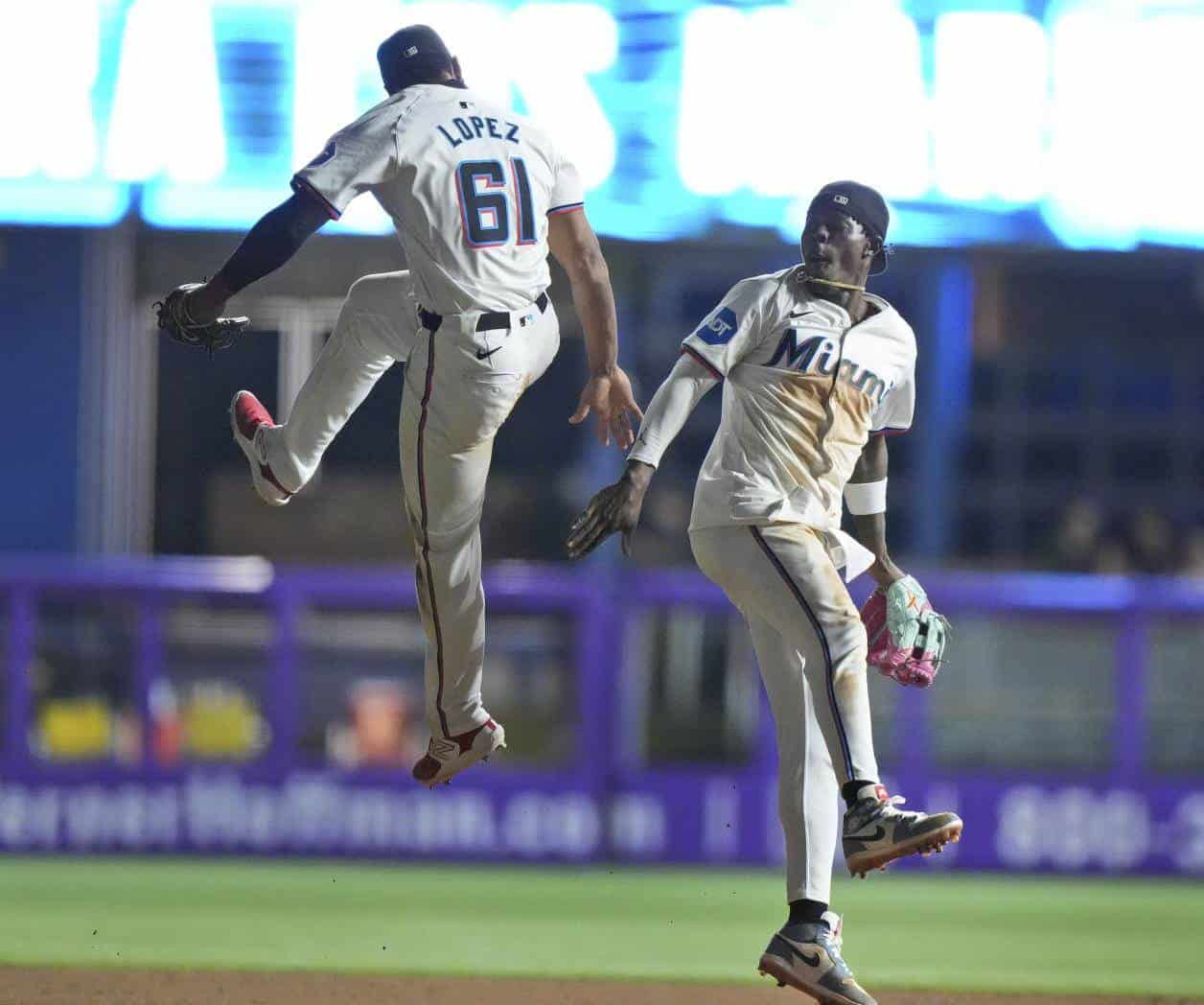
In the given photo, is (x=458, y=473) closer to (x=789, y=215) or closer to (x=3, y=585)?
(x=3, y=585)

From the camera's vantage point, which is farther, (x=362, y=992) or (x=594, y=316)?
(x=362, y=992)

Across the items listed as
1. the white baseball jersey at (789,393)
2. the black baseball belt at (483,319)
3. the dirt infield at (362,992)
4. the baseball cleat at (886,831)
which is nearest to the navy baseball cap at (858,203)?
the white baseball jersey at (789,393)

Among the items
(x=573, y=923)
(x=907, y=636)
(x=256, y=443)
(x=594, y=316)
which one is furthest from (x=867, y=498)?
(x=573, y=923)

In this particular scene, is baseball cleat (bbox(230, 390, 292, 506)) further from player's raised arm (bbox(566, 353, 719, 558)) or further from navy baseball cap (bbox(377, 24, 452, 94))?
navy baseball cap (bbox(377, 24, 452, 94))

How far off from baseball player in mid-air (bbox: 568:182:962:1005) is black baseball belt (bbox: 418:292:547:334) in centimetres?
44

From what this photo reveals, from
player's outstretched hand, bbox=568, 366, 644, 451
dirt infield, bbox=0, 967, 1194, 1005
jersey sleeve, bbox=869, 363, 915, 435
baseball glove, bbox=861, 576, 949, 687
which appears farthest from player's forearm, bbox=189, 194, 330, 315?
dirt infield, bbox=0, 967, 1194, 1005

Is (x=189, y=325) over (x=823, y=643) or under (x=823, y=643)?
over

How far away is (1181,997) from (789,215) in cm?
707

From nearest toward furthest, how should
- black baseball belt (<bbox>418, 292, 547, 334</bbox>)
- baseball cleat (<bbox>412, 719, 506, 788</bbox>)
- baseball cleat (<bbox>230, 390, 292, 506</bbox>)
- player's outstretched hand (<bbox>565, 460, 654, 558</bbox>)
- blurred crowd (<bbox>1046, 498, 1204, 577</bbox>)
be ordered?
1. player's outstretched hand (<bbox>565, 460, 654, 558</bbox>)
2. black baseball belt (<bbox>418, 292, 547, 334</bbox>)
3. baseball cleat (<bbox>230, 390, 292, 506</bbox>)
4. baseball cleat (<bbox>412, 719, 506, 788</bbox>)
5. blurred crowd (<bbox>1046, 498, 1204, 577</bbox>)

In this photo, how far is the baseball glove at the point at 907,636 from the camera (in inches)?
229

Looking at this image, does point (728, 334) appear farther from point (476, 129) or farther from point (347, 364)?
point (347, 364)

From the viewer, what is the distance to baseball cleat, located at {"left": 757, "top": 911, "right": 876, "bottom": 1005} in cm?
537

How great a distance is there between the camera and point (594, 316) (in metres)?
5.71

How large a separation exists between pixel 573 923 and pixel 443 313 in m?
4.67
